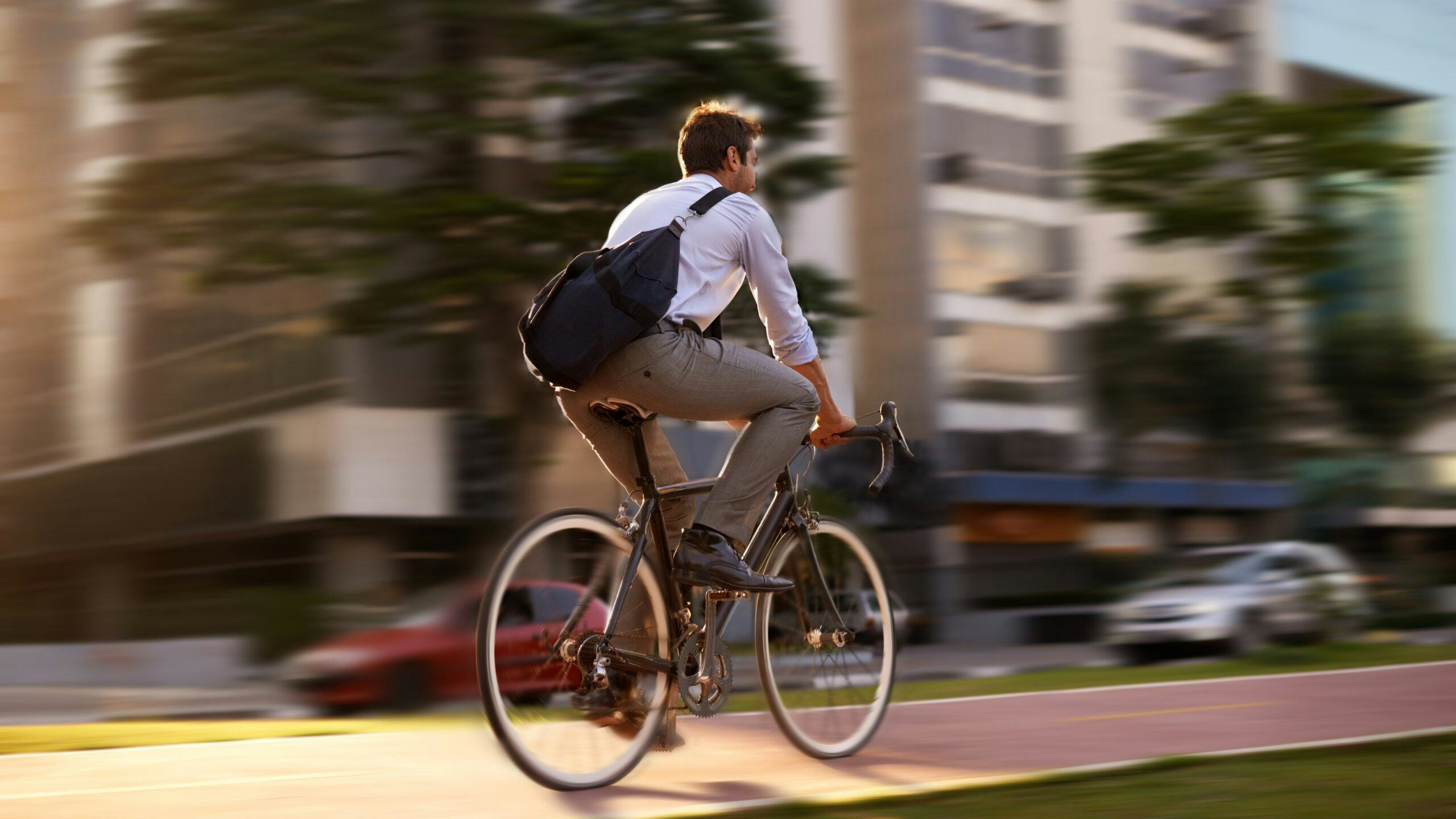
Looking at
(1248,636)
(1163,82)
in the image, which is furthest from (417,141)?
(1163,82)

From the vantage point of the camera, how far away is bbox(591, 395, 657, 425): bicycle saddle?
454 centimetres

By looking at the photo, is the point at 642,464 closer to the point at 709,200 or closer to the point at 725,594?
the point at 725,594

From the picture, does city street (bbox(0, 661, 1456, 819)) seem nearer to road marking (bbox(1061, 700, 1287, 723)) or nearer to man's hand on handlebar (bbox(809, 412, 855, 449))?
road marking (bbox(1061, 700, 1287, 723))

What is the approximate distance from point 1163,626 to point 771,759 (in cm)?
1255

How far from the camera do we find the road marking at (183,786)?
16.1 ft

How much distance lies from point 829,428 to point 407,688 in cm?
772

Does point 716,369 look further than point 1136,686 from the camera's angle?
No

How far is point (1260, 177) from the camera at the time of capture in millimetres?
16266

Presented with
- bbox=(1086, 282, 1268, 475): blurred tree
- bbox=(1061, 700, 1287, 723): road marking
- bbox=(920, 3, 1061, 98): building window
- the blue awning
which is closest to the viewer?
bbox=(1061, 700, 1287, 723): road marking

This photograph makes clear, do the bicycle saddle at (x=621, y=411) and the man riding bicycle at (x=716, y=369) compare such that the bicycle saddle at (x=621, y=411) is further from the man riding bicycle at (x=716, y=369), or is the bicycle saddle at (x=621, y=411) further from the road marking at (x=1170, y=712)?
the road marking at (x=1170, y=712)

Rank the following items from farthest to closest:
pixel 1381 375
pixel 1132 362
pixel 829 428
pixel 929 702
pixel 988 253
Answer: pixel 988 253
pixel 1381 375
pixel 1132 362
pixel 929 702
pixel 829 428

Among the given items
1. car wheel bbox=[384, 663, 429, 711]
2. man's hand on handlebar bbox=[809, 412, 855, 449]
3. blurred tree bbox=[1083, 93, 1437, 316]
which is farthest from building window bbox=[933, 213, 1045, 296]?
man's hand on handlebar bbox=[809, 412, 855, 449]

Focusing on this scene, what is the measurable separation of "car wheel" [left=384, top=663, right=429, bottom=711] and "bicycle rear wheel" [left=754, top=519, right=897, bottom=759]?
22.5ft

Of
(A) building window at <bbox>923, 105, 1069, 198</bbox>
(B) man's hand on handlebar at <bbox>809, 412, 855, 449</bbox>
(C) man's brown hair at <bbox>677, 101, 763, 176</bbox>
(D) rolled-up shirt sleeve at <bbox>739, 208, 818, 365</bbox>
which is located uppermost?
(C) man's brown hair at <bbox>677, 101, 763, 176</bbox>
